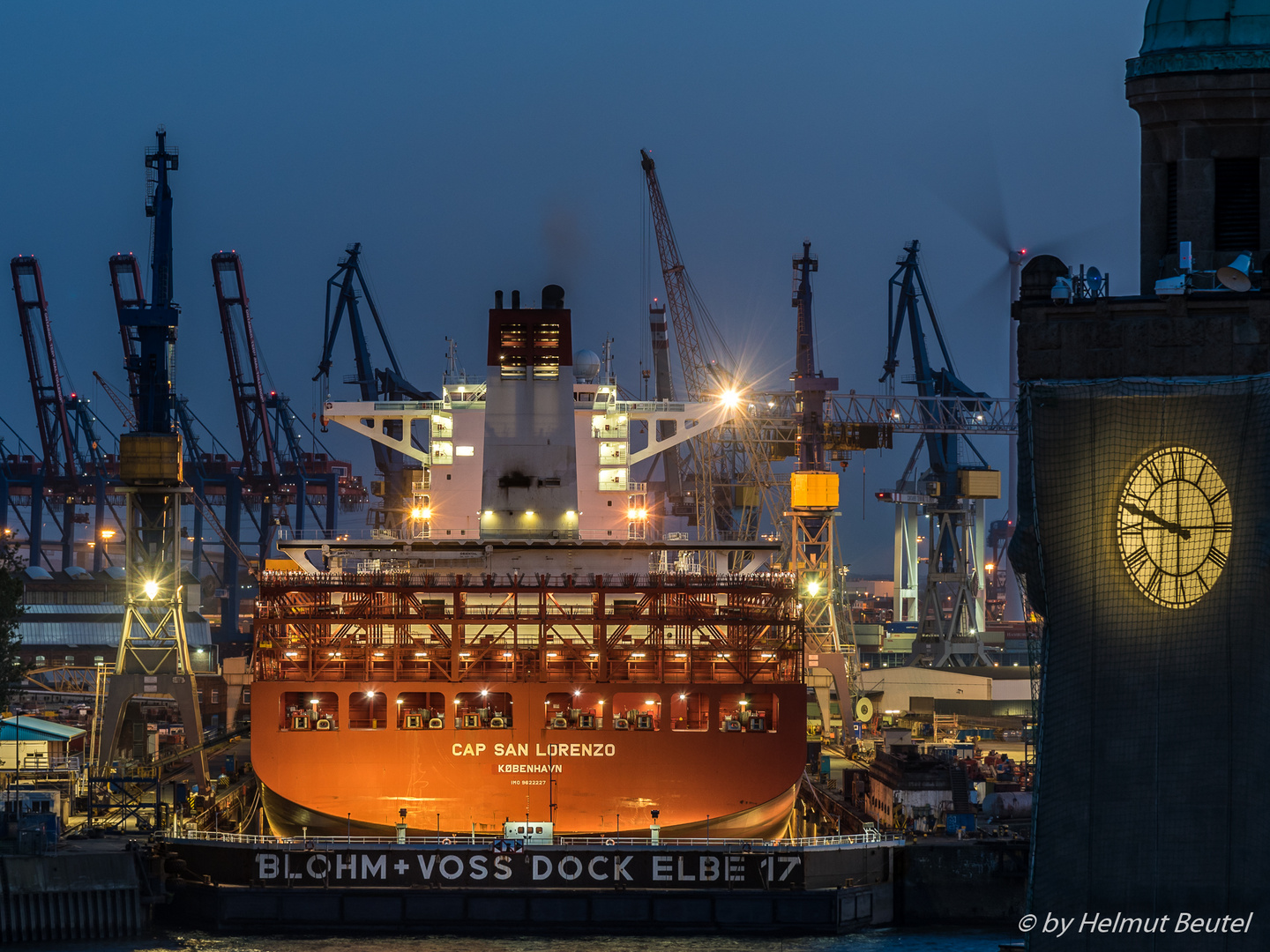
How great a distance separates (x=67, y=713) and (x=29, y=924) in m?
46.5

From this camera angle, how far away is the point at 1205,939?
24.1 m

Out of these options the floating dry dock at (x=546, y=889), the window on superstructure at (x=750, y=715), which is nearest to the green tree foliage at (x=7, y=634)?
the floating dry dock at (x=546, y=889)

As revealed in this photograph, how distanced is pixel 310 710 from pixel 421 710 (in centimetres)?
355

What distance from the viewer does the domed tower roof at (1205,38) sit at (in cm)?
2406

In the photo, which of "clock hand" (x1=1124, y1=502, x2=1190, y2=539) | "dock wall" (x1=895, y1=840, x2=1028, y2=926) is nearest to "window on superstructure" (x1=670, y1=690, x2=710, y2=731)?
"dock wall" (x1=895, y1=840, x2=1028, y2=926)

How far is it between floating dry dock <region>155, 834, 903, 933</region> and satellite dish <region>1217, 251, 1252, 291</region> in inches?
1154

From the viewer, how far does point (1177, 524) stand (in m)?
24.3

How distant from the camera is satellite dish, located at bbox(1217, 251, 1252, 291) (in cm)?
2366

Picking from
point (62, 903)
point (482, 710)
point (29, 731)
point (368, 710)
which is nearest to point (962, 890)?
point (482, 710)

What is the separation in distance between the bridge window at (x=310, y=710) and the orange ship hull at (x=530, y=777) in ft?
1.27

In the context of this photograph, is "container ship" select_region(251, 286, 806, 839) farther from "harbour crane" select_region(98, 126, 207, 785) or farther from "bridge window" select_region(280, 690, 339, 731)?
"harbour crane" select_region(98, 126, 207, 785)

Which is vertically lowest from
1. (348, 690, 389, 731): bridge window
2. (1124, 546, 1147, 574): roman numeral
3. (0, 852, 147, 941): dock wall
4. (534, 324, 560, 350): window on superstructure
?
(0, 852, 147, 941): dock wall

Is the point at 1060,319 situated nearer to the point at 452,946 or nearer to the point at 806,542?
the point at 452,946

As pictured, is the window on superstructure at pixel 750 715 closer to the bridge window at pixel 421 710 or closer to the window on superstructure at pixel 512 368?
the bridge window at pixel 421 710
